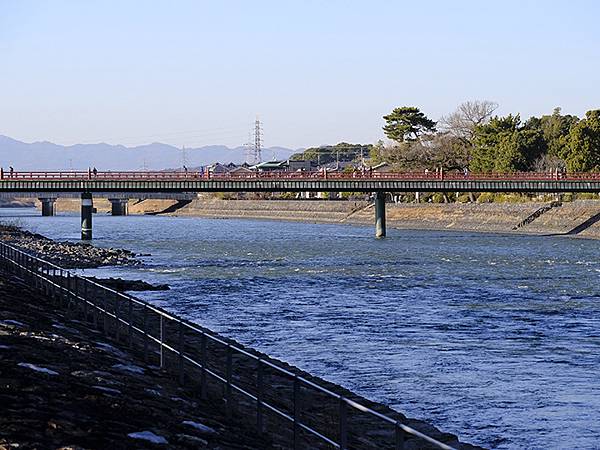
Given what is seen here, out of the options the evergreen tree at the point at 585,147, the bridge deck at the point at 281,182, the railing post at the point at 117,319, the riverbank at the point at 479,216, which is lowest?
the riverbank at the point at 479,216

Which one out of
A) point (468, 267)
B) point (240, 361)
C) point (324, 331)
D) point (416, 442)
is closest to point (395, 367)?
point (240, 361)

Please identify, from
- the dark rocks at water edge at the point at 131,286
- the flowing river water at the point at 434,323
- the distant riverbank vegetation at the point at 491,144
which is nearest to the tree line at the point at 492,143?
the distant riverbank vegetation at the point at 491,144

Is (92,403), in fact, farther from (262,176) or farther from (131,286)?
(262,176)

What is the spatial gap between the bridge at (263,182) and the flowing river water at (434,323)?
20546 mm

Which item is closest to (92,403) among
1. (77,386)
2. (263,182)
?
(77,386)

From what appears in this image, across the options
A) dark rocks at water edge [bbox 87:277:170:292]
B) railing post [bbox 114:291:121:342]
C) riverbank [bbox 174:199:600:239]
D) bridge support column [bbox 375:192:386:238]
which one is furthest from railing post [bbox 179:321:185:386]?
bridge support column [bbox 375:192:386:238]

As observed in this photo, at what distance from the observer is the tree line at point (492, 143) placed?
131750mm

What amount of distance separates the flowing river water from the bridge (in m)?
20.5

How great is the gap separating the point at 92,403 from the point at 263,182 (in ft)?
293

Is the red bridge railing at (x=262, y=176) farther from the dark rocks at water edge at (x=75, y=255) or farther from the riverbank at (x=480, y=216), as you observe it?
the dark rocks at water edge at (x=75, y=255)

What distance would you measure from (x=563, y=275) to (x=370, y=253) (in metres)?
26.4

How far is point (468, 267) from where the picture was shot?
68438 mm

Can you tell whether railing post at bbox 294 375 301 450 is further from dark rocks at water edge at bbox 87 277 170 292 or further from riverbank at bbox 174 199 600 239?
riverbank at bbox 174 199 600 239

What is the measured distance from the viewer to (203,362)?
708 inches
